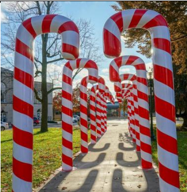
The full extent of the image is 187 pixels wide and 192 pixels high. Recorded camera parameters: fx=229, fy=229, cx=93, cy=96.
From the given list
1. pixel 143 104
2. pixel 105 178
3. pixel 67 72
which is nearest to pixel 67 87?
pixel 67 72

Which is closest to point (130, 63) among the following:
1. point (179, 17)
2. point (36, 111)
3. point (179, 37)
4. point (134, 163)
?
point (134, 163)

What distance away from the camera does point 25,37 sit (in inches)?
153

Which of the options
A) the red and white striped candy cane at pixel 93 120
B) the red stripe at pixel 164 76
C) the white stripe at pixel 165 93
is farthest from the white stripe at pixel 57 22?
the red and white striped candy cane at pixel 93 120

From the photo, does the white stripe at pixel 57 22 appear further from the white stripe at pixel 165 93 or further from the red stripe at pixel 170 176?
the red stripe at pixel 170 176

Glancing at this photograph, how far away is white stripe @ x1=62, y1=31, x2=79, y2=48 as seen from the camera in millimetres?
3715

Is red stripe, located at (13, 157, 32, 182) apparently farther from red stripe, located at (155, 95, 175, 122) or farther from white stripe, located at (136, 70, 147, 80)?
white stripe, located at (136, 70, 147, 80)

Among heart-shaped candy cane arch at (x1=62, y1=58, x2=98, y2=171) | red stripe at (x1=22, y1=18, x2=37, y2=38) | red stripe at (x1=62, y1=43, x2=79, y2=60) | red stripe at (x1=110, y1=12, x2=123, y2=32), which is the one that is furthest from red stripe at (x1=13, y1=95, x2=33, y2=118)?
heart-shaped candy cane arch at (x1=62, y1=58, x2=98, y2=171)

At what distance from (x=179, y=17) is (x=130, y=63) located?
5.31 m

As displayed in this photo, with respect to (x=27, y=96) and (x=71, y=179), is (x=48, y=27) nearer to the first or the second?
(x=27, y=96)

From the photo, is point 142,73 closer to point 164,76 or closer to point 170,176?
point 164,76

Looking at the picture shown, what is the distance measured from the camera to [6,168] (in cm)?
780

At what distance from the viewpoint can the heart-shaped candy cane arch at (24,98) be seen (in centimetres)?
365

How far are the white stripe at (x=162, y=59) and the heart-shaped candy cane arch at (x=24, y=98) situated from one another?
128 centimetres

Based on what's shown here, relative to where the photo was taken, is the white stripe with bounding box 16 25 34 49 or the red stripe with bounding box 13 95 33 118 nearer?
the red stripe with bounding box 13 95 33 118
